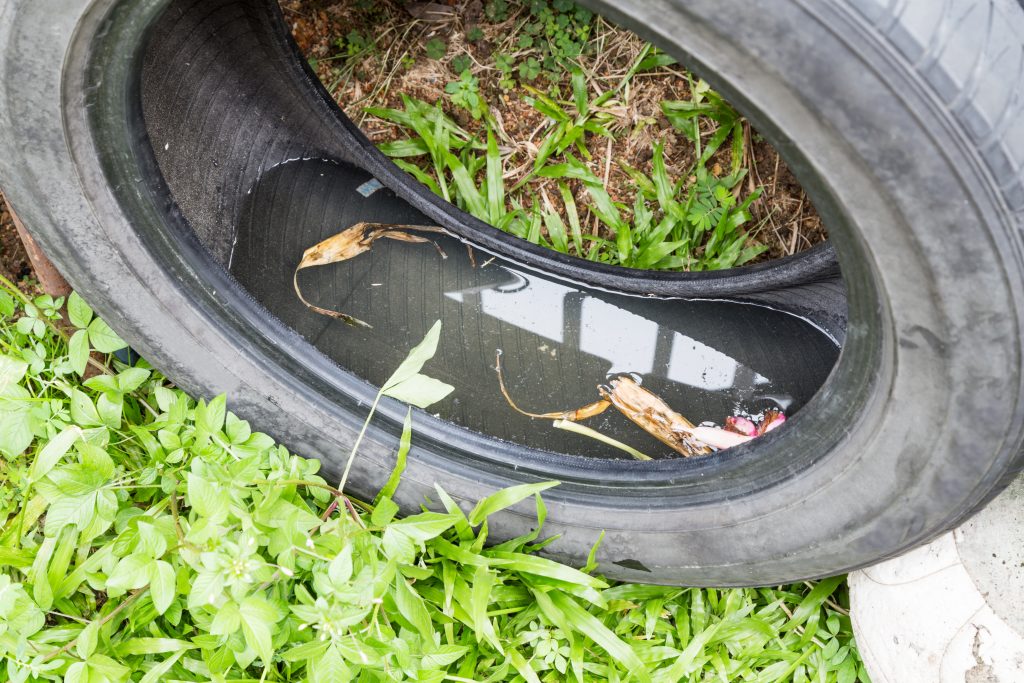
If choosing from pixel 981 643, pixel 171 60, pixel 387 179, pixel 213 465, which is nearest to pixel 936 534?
pixel 981 643

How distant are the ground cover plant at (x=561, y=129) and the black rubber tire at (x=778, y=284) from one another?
41cm

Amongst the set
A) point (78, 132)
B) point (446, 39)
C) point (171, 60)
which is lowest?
point (78, 132)

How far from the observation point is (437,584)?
1.62 meters

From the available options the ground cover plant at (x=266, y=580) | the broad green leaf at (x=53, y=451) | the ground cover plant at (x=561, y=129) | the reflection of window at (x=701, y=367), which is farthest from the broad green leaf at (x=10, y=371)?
the reflection of window at (x=701, y=367)

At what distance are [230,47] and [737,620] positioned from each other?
1.66 metres

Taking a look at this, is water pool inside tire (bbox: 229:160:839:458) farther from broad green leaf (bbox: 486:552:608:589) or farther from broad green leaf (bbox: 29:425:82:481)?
broad green leaf (bbox: 29:425:82:481)

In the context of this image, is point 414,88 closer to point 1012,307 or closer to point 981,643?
point 1012,307

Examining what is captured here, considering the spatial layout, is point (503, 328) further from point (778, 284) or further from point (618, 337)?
point (778, 284)

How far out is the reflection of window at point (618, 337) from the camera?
1843mm

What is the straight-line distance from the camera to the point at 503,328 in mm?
1891

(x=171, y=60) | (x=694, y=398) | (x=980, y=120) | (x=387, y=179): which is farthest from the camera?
(x=387, y=179)

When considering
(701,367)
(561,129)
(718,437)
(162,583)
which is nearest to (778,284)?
(701,367)

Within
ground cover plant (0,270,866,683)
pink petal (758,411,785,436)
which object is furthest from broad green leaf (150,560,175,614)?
pink petal (758,411,785,436)

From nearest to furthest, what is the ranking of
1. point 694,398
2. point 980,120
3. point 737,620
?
point 980,120
point 737,620
point 694,398
